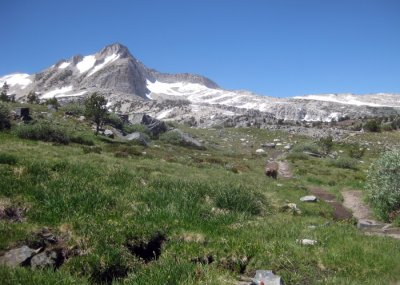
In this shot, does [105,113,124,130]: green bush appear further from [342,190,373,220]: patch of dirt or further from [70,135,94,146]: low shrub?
[342,190,373,220]: patch of dirt

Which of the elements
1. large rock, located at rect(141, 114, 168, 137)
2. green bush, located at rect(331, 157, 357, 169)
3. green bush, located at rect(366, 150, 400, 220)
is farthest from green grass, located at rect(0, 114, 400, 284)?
large rock, located at rect(141, 114, 168, 137)

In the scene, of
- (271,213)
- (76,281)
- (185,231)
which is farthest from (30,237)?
(271,213)

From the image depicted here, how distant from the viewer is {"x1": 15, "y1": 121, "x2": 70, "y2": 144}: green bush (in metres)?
31.3

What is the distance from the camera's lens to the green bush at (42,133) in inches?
1231

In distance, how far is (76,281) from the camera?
310 inches

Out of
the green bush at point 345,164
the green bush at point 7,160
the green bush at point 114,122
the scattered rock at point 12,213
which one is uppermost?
the green bush at point 114,122

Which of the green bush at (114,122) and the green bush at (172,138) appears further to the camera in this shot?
the green bush at (172,138)

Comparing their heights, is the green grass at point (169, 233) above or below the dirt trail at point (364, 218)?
above

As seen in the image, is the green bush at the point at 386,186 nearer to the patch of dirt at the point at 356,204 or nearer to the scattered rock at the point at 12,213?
the patch of dirt at the point at 356,204

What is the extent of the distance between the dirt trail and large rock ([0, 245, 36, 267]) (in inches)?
440

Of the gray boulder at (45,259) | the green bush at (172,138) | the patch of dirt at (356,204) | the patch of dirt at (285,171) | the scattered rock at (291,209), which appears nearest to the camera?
the gray boulder at (45,259)

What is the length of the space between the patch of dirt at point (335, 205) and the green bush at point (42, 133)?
19.9 m

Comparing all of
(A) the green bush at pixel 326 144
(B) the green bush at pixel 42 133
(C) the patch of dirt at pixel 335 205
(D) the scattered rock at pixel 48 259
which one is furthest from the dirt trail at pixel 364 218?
(A) the green bush at pixel 326 144

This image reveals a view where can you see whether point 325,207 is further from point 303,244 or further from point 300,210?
point 303,244
